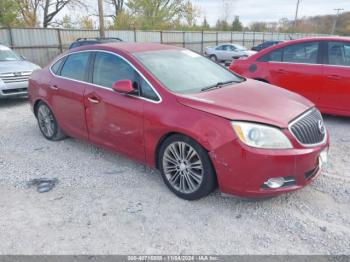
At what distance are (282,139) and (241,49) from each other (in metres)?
19.3

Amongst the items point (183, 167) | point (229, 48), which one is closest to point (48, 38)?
point (229, 48)

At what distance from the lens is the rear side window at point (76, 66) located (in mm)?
4086

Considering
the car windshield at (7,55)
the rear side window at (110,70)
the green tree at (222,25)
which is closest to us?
the rear side window at (110,70)

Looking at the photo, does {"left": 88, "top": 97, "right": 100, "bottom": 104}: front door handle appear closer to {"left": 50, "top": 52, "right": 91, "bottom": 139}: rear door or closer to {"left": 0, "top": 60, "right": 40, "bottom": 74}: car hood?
{"left": 50, "top": 52, "right": 91, "bottom": 139}: rear door

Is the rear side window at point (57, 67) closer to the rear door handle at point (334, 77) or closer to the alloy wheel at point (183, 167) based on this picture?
the alloy wheel at point (183, 167)

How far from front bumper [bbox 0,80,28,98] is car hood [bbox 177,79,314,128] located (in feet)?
19.7

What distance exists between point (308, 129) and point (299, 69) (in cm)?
324

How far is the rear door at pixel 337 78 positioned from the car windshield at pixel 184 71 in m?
2.32

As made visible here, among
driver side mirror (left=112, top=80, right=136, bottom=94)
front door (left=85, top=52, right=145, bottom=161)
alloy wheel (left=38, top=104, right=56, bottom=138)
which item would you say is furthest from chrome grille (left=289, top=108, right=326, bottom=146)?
alloy wheel (left=38, top=104, right=56, bottom=138)

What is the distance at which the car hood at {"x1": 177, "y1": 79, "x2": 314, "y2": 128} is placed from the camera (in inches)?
108

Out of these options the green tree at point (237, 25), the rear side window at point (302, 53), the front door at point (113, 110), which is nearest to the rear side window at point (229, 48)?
the rear side window at point (302, 53)

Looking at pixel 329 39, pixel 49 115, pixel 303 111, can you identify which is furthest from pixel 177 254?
pixel 329 39

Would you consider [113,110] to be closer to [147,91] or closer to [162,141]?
[147,91]

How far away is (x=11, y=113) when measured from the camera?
694 cm
